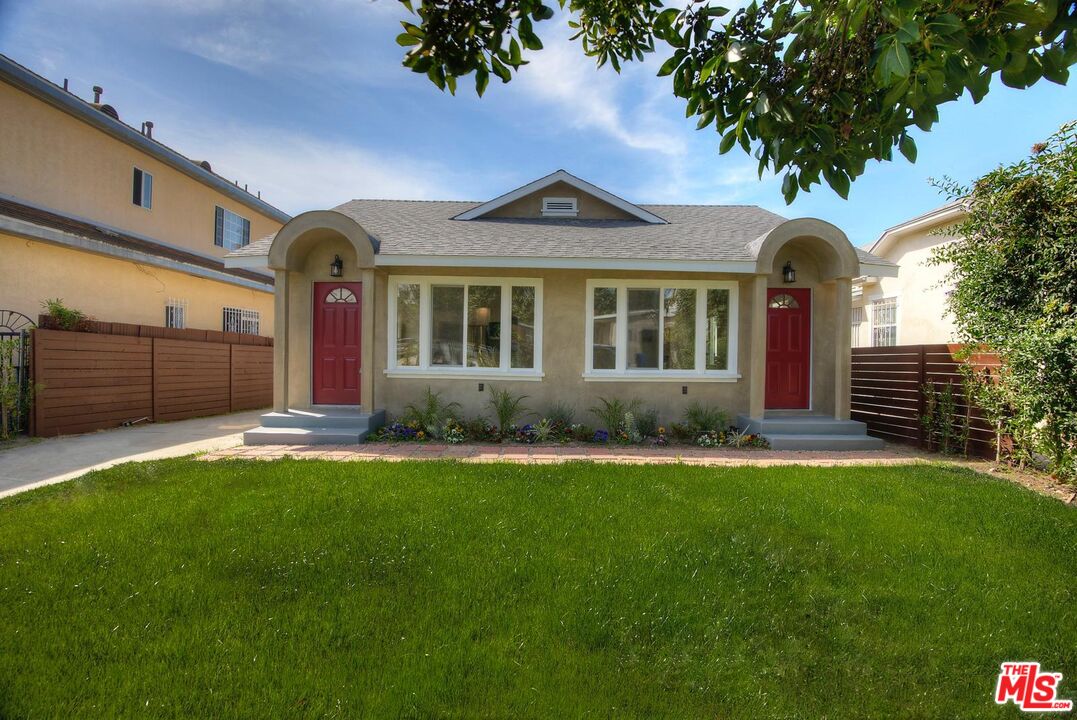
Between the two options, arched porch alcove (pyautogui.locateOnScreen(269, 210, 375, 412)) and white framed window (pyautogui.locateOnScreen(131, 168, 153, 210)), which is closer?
arched porch alcove (pyautogui.locateOnScreen(269, 210, 375, 412))

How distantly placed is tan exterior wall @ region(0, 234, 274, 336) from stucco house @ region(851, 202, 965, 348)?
702 inches

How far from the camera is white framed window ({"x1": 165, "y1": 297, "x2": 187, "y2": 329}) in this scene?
1304 cm

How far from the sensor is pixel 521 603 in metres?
3.16

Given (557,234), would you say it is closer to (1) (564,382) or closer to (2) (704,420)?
(1) (564,382)

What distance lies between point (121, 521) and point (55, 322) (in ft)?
22.5

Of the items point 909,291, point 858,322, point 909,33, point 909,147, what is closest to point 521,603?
point 909,33

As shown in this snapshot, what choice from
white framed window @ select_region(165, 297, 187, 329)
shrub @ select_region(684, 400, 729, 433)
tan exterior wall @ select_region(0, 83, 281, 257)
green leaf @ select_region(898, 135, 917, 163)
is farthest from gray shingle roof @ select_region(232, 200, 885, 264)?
tan exterior wall @ select_region(0, 83, 281, 257)

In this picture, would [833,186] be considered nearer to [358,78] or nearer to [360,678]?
[360,678]

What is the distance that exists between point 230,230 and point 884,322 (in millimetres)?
22138

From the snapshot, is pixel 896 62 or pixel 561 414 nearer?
pixel 896 62

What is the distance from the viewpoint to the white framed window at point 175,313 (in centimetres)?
1304

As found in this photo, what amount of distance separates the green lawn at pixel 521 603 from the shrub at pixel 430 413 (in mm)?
3417

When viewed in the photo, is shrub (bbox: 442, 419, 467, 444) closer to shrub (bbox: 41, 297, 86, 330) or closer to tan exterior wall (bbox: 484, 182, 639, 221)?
tan exterior wall (bbox: 484, 182, 639, 221)

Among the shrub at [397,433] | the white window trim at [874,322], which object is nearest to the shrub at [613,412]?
the shrub at [397,433]
